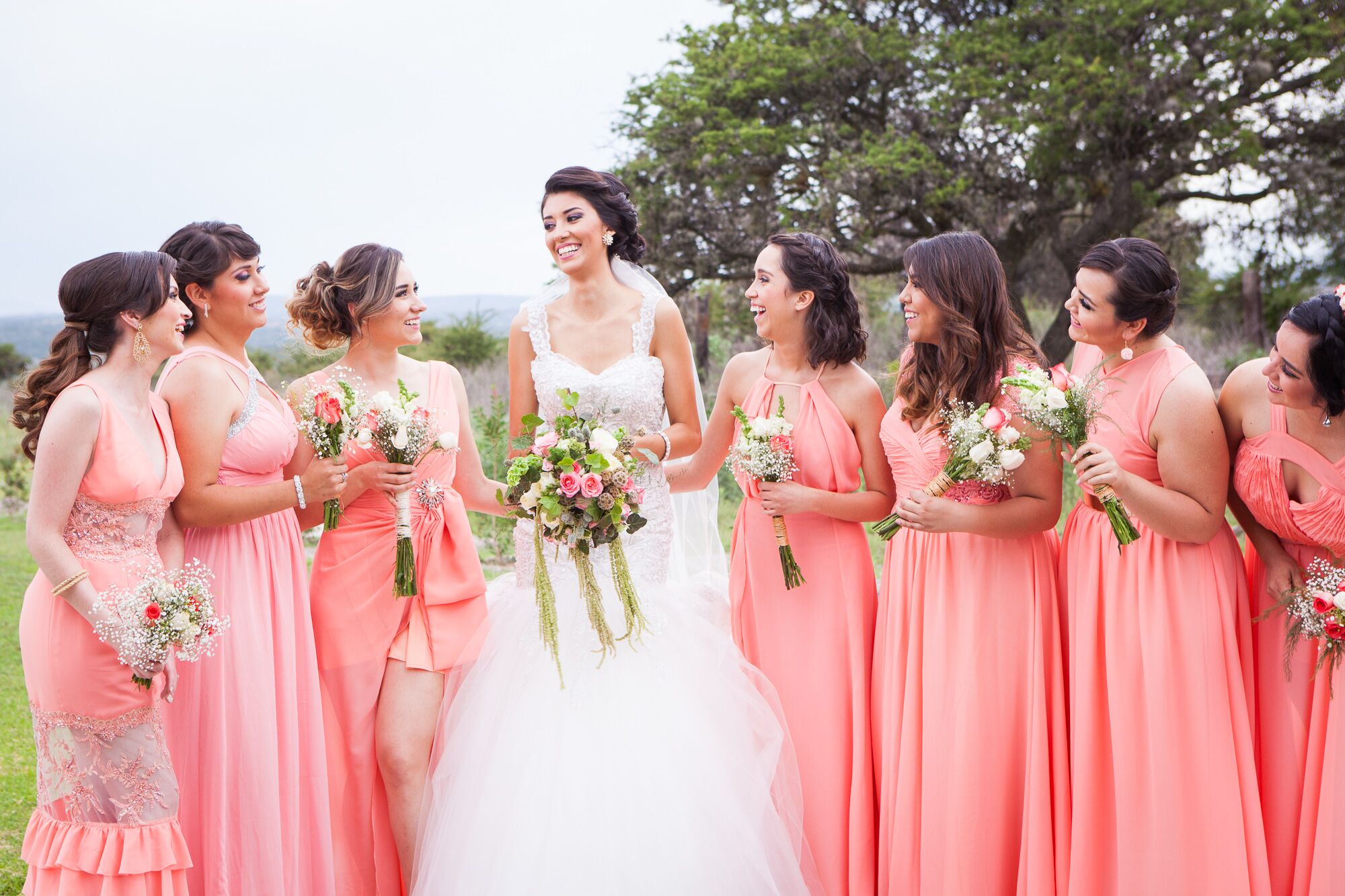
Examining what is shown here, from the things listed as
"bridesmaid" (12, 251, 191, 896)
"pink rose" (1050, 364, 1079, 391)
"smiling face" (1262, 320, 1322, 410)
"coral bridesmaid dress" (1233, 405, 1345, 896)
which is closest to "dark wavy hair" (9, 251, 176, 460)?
"bridesmaid" (12, 251, 191, 896)

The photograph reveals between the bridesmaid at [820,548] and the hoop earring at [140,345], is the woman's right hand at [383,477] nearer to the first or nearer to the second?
the hoop earring at [140,345]

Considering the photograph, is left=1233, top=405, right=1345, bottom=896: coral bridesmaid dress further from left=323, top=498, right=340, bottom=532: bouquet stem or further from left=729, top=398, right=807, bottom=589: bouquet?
left=323, top=498, right=340, bottom=532: bouquet stem

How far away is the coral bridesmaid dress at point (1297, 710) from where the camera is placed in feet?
12.6

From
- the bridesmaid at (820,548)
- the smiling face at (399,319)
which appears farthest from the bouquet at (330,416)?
the bridesmaid at (820,548)

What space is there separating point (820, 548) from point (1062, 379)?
1.28 m

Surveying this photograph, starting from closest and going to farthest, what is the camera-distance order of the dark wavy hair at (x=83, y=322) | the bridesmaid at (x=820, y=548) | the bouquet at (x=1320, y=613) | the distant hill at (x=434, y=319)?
the bouquet at (x=1320, y=613) < the dark wavy hair at (x=83, y=322) < the bridesmaid at (x=820, y=548) < the distant hill at (x=434, y=319)

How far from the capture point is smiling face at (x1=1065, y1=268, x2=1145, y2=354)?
4211 mm

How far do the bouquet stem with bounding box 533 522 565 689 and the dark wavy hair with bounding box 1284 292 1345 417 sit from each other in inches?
114

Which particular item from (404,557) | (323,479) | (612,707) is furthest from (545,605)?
(323,479)

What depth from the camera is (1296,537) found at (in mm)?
4039

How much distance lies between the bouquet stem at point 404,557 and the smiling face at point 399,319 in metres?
0.78

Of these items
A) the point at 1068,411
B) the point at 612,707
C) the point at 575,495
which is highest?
the point at 1068,411

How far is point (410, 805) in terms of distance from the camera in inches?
177

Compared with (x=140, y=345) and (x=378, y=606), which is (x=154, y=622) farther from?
(x=378, y=606)
